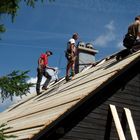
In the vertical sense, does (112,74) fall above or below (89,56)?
below

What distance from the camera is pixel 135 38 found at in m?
12.0

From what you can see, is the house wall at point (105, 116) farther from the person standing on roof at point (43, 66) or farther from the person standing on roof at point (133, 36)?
the person standing on roof at point (43, 66)

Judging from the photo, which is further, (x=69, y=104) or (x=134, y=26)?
(x=134, y=26)

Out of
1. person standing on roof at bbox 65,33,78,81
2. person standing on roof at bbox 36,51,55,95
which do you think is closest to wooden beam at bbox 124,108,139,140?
person standing on roof at bbox 65,33,78,81

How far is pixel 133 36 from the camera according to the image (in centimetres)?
1197

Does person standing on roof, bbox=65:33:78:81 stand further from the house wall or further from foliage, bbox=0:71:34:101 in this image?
foliage, bbox=0:71:34:101

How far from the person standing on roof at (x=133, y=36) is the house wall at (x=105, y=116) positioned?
4.30 feet

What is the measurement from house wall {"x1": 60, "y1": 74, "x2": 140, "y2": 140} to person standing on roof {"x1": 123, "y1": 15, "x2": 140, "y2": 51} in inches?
51.6

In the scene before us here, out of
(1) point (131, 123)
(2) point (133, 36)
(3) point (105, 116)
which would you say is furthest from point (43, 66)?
(1) point (131, 123)

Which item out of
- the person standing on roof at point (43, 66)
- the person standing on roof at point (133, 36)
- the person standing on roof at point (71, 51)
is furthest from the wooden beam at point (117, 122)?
the person standing on roof at point (43, 66)

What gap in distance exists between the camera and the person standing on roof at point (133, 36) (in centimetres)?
1196

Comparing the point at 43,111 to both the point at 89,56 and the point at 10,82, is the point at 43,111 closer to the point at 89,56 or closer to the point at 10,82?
the point at 10,82

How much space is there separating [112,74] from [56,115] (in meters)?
1.91

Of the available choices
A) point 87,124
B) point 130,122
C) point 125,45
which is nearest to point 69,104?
point 87,124
